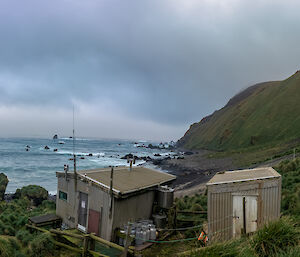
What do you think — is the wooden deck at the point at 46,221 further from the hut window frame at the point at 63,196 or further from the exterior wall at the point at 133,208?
the exterior wall at the point at 133,208

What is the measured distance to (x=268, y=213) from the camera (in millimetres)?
9141

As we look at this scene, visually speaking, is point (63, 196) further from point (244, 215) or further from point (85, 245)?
point (244, 215)

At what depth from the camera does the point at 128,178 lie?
1303 centimetres

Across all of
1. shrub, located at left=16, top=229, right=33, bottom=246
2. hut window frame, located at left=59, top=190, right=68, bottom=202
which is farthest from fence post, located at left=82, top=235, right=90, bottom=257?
hut window frame, located at left=59, top=190, right=68, bottom=202

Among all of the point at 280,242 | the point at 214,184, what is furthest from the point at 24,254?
the point at 280,242

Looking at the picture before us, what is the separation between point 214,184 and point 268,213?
2061 millimetres

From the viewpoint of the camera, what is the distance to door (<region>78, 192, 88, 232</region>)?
12070mm

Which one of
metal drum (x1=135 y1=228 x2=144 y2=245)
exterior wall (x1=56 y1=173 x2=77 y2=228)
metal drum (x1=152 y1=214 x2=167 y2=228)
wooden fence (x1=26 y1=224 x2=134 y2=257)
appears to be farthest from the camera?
exterior wall (x1=56 y1=173 x2=77 y2=228)

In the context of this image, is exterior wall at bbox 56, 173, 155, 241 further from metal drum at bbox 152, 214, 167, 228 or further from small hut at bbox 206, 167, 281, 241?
small hut at bbox 206, 167, 281, 241

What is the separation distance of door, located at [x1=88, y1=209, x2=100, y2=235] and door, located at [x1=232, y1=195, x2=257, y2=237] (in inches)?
225

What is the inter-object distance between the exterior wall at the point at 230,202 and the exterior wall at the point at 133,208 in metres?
3.62

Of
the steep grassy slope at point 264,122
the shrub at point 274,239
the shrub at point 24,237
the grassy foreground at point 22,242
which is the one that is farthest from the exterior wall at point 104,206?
the steep grassy slope at point 264,122

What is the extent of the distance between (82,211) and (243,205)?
728 cm

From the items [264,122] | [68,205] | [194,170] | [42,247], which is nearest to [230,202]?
[42,247]
